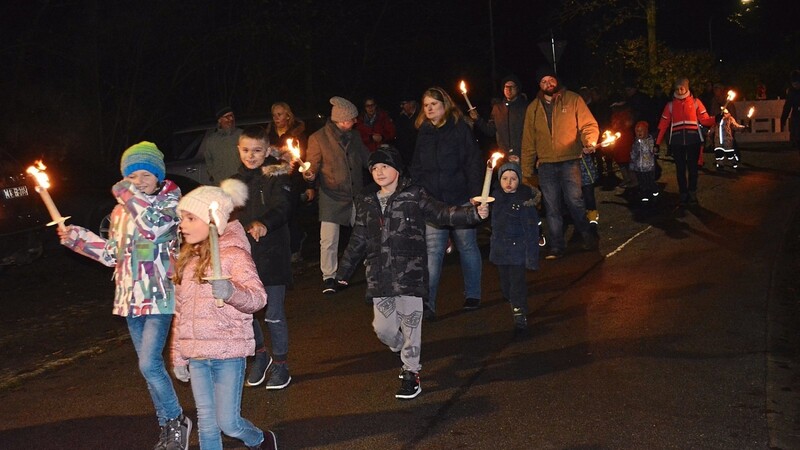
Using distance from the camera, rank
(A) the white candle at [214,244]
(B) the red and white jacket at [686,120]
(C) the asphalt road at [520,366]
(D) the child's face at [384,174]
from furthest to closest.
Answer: (B) the red and white jacket at [686,120], (D) the child's face at [384,174], (C) the asphalt road at [520,366], (A) the white candle at [214,244]

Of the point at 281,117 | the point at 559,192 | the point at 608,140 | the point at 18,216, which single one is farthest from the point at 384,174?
the point at 18,216

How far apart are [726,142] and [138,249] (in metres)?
16.8

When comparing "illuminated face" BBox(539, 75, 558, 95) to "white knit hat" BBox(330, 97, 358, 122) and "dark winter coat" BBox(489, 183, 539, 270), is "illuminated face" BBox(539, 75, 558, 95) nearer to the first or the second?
"white knit hat" BBox(330, 97, 358, 122)

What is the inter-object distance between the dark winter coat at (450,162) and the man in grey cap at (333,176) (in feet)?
4.57

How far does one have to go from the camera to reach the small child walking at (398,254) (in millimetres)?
6848

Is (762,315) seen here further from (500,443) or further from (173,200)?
A: (173,200)

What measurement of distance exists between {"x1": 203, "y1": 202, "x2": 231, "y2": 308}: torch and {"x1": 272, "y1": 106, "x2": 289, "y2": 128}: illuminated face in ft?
21.5

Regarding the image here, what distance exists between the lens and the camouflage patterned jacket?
6855mm

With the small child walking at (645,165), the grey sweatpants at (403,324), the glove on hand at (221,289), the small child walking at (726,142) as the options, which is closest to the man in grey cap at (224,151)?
the grey sweatpants at (403,324)

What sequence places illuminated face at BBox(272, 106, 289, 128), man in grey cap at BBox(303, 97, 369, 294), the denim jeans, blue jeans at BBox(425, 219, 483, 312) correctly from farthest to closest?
1. illuminated face at BBox(272, 106, 289, 128)
2. man in grey cap at BBox(303, 97, 369, 294)
3. blue jeans at BBox(425, 219, 483, 312)
4. the denim jeans

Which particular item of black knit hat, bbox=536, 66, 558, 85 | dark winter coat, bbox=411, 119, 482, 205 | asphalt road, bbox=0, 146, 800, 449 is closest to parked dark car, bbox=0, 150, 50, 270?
asphalt road, bbox=0, 146, 800, 449

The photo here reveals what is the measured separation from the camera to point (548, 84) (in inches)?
455

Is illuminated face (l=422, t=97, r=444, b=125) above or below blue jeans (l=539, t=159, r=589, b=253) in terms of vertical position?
above

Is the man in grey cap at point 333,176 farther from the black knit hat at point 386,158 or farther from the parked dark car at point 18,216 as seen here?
the parked dark car at point 18,216
